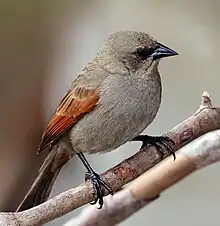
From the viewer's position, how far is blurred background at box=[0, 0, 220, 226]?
254 cm

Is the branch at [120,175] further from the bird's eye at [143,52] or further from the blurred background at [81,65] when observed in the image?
→ the blurred background at [81,65]

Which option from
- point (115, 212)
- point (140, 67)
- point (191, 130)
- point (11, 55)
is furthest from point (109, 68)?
point (11, 55)

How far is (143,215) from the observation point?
2605mm

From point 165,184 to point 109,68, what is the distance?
346 millimetres

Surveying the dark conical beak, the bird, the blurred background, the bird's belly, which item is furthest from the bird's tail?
the blurred background

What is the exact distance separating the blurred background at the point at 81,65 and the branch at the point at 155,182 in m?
0.77

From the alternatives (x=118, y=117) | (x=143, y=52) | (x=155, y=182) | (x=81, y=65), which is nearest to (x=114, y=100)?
(x=118, y=117)

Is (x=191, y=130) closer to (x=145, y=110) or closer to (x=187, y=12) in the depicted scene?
(x=145, y=110)

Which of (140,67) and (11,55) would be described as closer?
(140,67)

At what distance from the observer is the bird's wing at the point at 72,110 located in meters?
1.61

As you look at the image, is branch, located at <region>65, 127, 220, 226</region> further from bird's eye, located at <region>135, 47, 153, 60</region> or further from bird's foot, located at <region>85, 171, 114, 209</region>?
bird's eye, located at <region>135, 47, 153, 60</region>

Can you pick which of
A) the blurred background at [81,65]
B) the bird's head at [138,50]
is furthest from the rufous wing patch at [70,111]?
the blurred background at [81,65]

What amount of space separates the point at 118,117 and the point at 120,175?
173 millimetres

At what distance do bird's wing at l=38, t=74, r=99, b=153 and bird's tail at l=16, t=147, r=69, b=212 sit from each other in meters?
0.10
